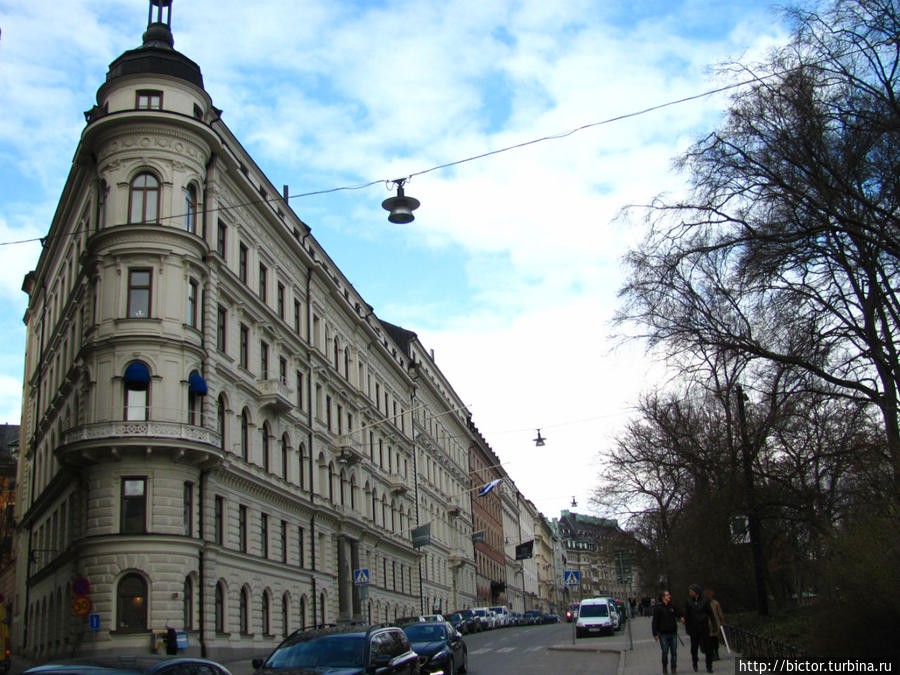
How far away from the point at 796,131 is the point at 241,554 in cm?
2564

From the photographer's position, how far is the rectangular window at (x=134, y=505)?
94.4 feet

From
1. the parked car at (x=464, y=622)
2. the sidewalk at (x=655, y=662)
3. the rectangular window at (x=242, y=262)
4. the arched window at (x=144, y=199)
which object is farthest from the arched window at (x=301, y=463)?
the sidewalk at (x=655, y=662)

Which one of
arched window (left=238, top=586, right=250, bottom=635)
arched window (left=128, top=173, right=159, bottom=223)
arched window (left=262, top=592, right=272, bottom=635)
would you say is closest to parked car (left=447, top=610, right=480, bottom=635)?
arched window (left=262, top=592, right=272, bottom=635)

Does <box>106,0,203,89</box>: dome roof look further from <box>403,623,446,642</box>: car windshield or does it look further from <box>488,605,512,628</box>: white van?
<box>488,605,512,628</box>: white van

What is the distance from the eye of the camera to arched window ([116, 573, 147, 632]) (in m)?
27.7

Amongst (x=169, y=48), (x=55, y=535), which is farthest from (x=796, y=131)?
(x=55, y=535)

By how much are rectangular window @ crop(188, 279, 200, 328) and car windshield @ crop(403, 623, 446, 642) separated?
1521cm

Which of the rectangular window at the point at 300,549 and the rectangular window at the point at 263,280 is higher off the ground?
the rectangular window at the point at 263,280

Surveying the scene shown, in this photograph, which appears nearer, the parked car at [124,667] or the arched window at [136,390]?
the parked car at [124,667]

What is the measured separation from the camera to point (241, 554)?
109 feet

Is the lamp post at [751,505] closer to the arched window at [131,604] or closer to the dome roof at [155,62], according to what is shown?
the arched window at [131,604]

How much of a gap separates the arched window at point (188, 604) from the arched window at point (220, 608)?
6.49 feet

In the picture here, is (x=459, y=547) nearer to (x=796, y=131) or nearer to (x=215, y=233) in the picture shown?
(x=215, y=233)

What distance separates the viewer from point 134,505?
2897 cm
